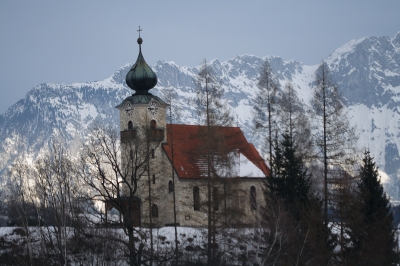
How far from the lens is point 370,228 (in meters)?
41.1

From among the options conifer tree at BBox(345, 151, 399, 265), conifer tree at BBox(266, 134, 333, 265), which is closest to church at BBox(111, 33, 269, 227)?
conifer tree at BBox(266, 134, 333, 265)

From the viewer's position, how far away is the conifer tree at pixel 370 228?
39.0 meters

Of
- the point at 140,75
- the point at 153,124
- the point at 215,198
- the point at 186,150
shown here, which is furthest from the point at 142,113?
the point at 215,198

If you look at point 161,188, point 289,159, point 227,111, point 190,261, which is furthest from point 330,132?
point 161,188

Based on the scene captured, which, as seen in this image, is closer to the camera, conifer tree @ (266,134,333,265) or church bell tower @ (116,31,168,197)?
conifer tree @ (266,134,333,265)

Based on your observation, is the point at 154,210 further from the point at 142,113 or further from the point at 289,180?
the point at 289,180

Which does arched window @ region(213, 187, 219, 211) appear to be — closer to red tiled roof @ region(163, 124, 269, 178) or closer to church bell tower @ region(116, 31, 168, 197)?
red tiled roof @ region(163, 124, 269, 178)

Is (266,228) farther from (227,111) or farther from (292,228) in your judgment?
(227,111)

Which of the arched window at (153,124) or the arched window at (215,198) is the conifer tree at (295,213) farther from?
the arched window at (153,124)

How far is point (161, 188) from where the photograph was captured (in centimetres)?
6031

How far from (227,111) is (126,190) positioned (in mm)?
15772

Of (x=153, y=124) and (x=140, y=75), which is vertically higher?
(x=140, y=75)

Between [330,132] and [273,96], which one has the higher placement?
[273,96]

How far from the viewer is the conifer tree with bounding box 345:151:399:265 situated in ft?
128
